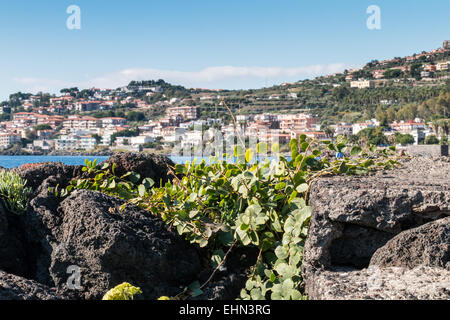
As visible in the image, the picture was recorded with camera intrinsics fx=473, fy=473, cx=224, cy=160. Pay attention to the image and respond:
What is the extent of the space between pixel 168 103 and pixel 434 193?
150m

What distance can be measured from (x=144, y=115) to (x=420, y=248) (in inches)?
5522

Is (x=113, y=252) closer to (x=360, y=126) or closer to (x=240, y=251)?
(x=240, y=251)

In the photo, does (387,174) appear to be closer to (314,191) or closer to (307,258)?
(314,191)

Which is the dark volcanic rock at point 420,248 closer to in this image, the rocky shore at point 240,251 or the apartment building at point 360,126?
the rocky shore at point 240,251

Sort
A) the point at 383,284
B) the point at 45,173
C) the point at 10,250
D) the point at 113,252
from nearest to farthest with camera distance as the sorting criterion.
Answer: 1. the point at 383,284
2. the point at 113,252
3. the point at 10,250
4. the point at 45,173

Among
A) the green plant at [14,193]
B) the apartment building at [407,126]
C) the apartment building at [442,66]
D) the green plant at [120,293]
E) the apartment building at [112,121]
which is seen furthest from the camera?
the apartment building at [442,66]

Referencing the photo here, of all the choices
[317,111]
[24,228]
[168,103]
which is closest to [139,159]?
[24,228]

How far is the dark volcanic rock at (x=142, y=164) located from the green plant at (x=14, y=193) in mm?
624

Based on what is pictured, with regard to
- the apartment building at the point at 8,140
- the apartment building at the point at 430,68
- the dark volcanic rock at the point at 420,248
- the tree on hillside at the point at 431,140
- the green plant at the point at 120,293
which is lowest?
the tree on hillside at the point at 431,140

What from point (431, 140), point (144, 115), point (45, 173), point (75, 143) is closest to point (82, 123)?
point (144, 115)

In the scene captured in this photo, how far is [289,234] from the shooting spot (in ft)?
7.74

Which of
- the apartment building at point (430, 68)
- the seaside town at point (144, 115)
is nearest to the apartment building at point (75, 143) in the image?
the seaside town at point (144, 115)

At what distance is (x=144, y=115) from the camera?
457 feet

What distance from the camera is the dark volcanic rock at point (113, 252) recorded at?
2.32 m
